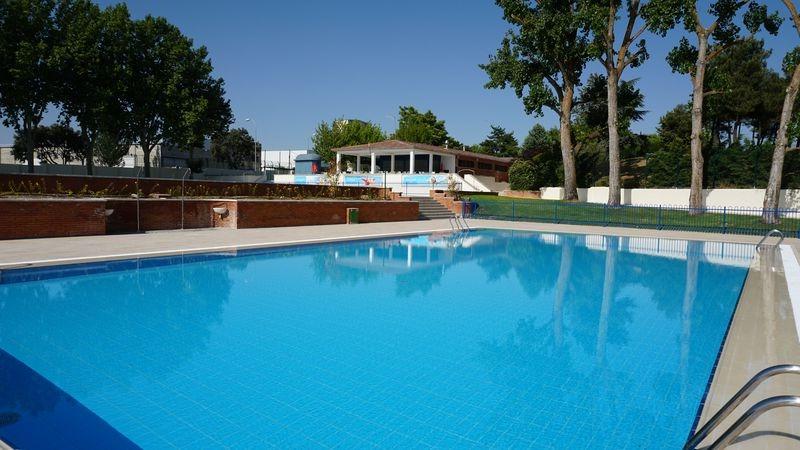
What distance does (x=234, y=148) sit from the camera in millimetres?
72188

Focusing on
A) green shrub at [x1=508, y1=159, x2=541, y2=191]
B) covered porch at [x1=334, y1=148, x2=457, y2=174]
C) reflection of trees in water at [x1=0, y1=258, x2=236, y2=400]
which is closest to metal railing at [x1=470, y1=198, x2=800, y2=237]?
green shrub at [x1=508, y1=159, x2=541, y2=191]

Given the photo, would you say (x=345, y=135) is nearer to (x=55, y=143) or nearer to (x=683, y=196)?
(x=55, y=143)

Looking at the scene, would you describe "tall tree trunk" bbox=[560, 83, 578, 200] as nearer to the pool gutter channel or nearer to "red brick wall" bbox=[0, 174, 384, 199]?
"red brick wall" bbox=[0, 174, 384, 199]

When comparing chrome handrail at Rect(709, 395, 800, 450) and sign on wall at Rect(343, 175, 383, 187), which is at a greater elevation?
sign on wall at Rect(343, 175, 383, 187)

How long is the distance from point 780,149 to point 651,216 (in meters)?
7.09

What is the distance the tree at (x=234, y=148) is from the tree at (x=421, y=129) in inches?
870

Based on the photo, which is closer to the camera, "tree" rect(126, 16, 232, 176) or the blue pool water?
the blue pool water

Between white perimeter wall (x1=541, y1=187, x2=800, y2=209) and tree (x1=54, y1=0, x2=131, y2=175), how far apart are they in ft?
104

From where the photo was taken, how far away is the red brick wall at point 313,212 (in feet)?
63.4

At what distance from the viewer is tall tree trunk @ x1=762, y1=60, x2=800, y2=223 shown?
23719mm

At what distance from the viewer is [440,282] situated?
36.8 ft

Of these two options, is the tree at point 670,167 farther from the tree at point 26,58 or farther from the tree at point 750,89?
the tree at point 26,58

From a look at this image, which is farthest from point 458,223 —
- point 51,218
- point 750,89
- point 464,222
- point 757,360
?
point 750,89

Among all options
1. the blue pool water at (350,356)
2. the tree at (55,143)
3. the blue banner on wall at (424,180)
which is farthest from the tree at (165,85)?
the blue pool water at (350,356)
